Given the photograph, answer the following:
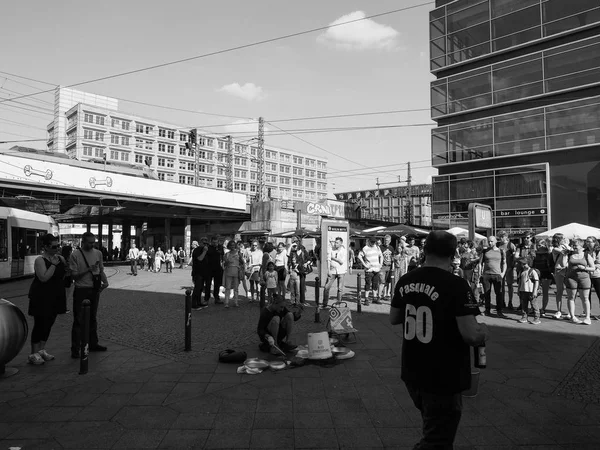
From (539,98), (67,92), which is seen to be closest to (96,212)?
(539,98)

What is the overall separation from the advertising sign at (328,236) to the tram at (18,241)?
13.4m

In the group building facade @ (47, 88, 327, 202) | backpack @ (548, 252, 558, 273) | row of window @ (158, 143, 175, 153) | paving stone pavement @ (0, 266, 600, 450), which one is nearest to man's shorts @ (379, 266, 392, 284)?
backpack @ (548, 252, 558, 273)

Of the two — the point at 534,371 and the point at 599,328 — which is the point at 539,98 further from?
the point at 534,371

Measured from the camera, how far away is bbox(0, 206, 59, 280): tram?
17.3 m

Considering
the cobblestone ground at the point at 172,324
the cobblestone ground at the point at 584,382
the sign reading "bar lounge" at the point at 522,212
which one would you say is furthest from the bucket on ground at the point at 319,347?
the sign reading "bar lounge" at the point at 522,212

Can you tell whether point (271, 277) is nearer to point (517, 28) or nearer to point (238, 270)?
point (238, 270)

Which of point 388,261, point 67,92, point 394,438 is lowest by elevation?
point 394,438

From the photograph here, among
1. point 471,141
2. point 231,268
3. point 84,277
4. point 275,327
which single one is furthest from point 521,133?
point 84,277

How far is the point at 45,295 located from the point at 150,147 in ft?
303

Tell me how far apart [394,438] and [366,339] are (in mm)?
3755

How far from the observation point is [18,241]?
18.2 metres

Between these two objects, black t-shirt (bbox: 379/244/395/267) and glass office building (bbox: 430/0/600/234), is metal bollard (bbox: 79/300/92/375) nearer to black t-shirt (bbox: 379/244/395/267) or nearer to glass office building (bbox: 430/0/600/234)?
black t-shirt (bbox: 379/244/395/267)

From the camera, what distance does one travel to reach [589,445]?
3469mm

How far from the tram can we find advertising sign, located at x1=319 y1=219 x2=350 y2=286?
13.4m
